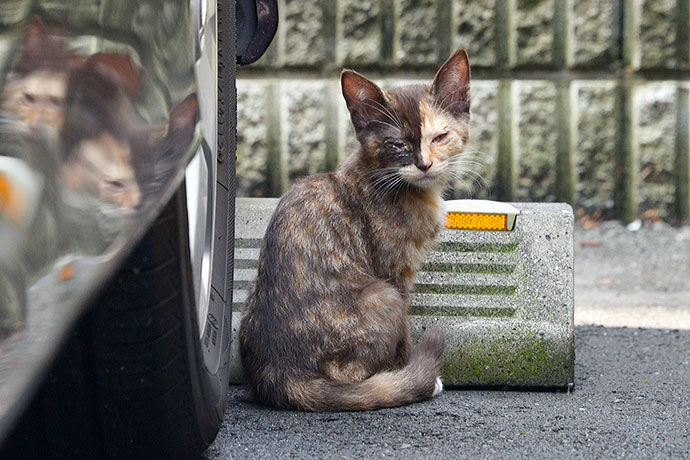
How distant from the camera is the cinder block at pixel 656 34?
4.90m

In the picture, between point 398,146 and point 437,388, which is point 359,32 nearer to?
point 398,146

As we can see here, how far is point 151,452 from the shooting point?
157 cm

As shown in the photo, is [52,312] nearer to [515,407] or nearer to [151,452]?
[151,452]

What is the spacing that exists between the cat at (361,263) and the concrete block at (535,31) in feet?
7.67

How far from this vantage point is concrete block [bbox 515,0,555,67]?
486cm

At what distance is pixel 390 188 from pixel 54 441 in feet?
4.27

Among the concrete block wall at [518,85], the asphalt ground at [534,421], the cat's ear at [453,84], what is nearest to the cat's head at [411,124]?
the cat's ear at [453,84]

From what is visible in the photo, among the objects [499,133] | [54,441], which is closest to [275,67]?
[499,133]

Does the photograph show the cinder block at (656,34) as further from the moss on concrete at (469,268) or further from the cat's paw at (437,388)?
the cat's paw at (437,388)

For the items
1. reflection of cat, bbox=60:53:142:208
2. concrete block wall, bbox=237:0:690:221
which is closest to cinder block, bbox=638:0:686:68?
concrete block wall, bbox=237:0:690:221

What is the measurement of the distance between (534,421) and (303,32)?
3.27 m

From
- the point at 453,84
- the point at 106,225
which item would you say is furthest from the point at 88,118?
the point at 453,84

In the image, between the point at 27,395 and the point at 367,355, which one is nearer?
the point at 27,395

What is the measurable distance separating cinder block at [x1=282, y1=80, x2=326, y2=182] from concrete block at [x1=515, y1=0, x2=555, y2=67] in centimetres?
117
